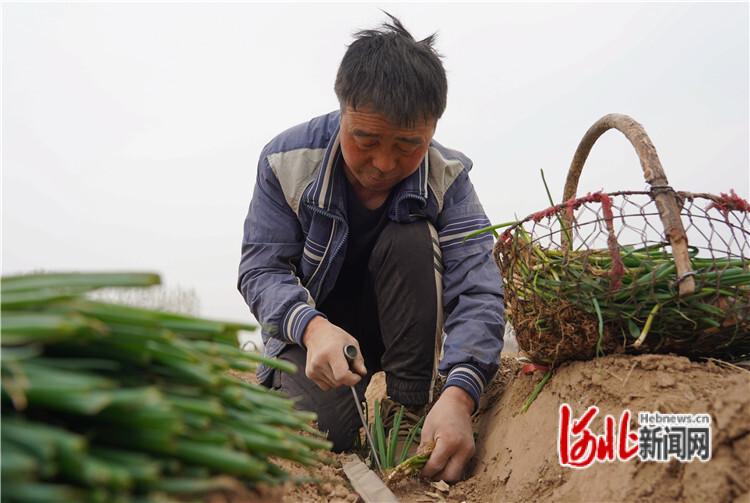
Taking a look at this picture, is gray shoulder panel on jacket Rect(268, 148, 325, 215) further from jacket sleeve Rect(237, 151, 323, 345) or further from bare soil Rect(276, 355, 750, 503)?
bare soil Rect(276, 355, 750, 503)

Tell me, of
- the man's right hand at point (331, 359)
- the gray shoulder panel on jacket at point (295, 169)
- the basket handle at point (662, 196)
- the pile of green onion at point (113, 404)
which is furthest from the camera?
the gray shoulder panel on jacket at point (295, 169)

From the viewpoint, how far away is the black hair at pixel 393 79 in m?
2.36

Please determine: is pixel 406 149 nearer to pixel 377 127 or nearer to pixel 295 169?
pixel 377 127

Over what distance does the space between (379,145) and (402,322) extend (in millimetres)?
763

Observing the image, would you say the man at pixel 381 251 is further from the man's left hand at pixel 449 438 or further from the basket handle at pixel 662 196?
the basket handle at pixel 662 196

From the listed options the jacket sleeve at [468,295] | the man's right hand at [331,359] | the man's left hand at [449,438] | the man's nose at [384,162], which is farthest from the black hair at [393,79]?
the man's left hand at [449,438]

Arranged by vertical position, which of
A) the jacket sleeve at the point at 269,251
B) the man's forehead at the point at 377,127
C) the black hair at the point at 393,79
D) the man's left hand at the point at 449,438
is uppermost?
the black hair at the point at 393,79

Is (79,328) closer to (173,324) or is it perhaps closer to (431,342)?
(173,324)

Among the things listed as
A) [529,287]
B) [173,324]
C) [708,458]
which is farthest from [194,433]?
[529,287]

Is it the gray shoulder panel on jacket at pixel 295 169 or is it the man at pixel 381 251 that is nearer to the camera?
the man at pixel 381 251

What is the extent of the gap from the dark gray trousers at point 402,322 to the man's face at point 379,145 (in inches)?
11.9

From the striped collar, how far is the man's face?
144 millimetres

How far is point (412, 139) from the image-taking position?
2410 millimetres

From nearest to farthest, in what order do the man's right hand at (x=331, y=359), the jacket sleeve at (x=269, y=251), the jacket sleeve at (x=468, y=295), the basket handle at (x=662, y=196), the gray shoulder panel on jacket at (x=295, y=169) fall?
1. the basket handle at (x=662, y=196)
2. the man's right hand at (x=331, y=359)
3. the jacket sleeve at (x=468, y=295)
4. the jacket sleeve at (x=269, y=251)
5. the gray shoulder panel on jacket at (x=295, y=169)
